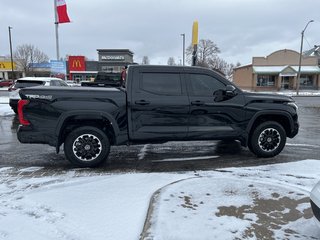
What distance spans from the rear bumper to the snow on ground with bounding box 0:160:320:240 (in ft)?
1.84

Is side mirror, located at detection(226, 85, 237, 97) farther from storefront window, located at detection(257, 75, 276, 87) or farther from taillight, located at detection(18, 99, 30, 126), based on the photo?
storefront window, located at detection(257, 75, 276, 87)

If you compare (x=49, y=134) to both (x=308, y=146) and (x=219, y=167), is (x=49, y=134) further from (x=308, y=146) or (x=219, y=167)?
(x=308, y=146)

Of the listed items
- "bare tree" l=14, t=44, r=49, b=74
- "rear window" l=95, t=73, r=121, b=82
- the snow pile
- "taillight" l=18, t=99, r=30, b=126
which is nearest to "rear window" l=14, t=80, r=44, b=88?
"rear window" l=95, t=73, r=121, b=82

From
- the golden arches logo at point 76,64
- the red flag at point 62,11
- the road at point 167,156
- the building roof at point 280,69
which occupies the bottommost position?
the road at point 167,156

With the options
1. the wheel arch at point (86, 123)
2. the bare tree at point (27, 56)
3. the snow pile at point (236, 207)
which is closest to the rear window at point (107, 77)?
the wheel arch at point (86, 123)

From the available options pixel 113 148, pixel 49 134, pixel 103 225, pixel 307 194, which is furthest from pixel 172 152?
pixel 103 225

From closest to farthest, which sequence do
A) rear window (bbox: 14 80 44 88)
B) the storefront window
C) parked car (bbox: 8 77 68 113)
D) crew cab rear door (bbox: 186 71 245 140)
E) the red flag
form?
1. crew cab rear door (bbox: 186 71 245 140)
2. parked car (bbox: 8 77 68 113)
3. rear window (bbox: 14 80 44 88)
4. the red flag
5. the storefront window

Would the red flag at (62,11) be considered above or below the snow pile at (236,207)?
above

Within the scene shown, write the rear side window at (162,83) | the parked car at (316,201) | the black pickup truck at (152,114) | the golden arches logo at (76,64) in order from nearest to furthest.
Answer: the parked car at (316,201)
the black pickup truck at (152,114)
the rear side window at (162,83)
the golden arches logo at (76,64)

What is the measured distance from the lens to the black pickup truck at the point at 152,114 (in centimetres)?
562

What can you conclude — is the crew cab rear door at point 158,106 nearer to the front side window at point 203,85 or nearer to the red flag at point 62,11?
the front side window at point 203,85

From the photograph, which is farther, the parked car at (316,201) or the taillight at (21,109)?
the taillight at (21,109)

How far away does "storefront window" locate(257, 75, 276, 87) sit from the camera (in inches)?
1978

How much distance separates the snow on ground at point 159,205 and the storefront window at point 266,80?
4736cm
